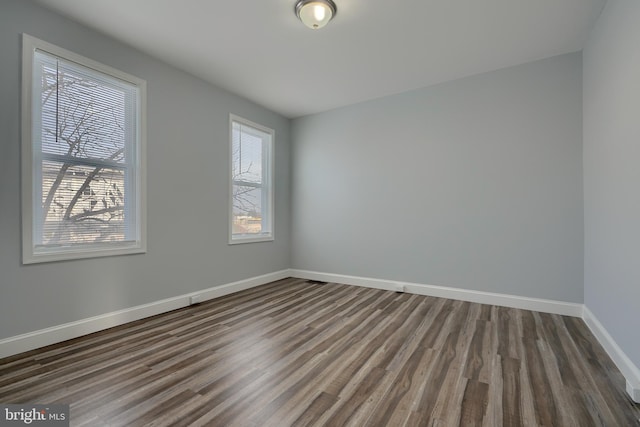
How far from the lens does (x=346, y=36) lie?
9.17 feet

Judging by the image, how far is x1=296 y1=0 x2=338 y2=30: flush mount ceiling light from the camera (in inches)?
91.0

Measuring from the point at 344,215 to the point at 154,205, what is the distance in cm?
268

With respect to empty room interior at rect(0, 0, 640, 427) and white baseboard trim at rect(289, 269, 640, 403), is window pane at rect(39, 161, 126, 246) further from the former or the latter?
white baseboard trim at rect(289, 269, 640, 403)

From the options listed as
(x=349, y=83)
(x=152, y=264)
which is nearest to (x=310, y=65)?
(x=349, y=83)

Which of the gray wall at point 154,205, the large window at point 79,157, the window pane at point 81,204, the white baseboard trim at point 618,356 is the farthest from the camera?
the window pane at point 81,204

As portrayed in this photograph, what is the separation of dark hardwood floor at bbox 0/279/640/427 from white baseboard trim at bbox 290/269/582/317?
0.15 metres

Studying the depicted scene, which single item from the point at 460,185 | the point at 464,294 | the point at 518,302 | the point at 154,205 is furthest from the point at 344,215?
the point at 154,205

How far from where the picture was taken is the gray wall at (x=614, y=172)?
188 centimetres

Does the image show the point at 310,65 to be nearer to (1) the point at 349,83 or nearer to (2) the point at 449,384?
(1) the point at 349,83

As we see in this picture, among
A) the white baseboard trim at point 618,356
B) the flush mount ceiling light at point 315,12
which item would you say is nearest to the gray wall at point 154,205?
the flush mount ceiling light at point 315,12

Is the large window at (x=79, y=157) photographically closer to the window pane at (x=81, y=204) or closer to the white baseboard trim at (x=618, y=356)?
the window pane at (x=81, y=204)

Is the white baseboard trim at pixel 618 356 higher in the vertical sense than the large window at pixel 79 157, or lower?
lower

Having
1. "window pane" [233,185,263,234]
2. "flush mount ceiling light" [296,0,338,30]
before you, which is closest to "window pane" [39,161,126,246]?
"window pane" [233,185,263,234]

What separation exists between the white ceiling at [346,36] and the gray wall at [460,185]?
14.6 inches
